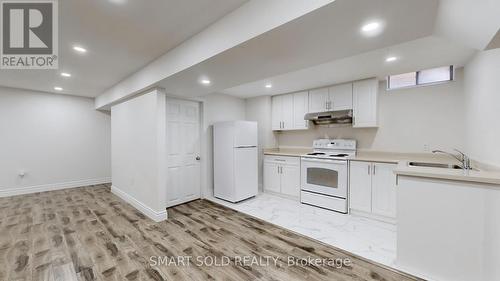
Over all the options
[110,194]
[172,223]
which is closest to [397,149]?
[172,223]

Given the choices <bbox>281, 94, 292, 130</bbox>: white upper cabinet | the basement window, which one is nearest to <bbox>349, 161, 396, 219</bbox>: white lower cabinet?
the basement window

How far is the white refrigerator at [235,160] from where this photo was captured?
407 cm

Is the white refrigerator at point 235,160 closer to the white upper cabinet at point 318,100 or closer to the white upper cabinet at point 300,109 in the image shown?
the white upper cabinet at point 300,109

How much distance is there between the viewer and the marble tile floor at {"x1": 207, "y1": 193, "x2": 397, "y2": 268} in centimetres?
234

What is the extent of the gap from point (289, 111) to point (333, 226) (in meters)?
2.66

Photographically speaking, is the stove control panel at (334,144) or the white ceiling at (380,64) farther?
the stove control panel at (334,144)

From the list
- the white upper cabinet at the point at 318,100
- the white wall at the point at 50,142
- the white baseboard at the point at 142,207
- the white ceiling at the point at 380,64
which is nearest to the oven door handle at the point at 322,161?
the white upper cabinet at the point at 318,100

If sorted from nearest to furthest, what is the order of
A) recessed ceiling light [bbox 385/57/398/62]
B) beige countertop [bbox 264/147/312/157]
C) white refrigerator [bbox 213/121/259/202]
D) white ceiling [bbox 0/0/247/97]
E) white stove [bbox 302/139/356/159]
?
white ceiling [bbox 0/0/247/97]
recessed ceiling light [bbox 385/57/398/62]
white stove [bbox 302/139/356/159]
white refrigerator [bbox 213/121/259/202]
beige countertop [bbox 264/147/312/157]

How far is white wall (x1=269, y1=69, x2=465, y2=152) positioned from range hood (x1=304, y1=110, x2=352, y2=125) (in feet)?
1.06

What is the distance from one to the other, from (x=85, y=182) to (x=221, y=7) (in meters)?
6.09

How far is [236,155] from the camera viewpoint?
4074mm

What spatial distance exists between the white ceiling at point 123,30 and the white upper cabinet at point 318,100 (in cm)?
288

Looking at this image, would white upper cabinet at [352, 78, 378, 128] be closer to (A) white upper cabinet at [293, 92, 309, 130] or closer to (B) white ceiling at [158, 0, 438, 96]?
(A) white upper cabinet at [293, 92, 309, 130]

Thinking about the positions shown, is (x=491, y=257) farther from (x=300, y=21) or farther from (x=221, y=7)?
(x=221, y=7)
